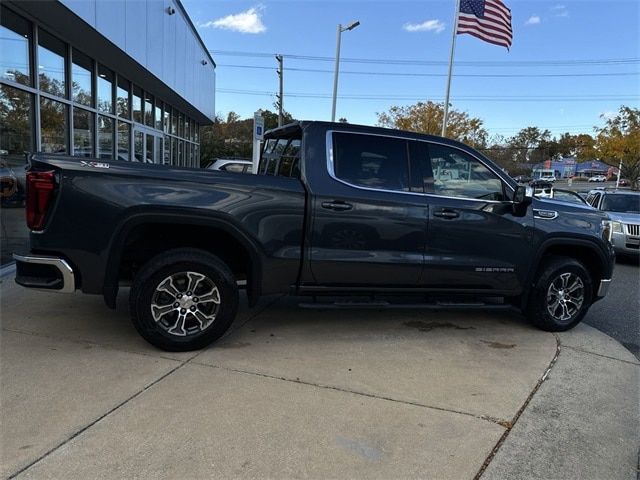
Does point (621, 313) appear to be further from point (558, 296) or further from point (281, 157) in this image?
point (281, 157)

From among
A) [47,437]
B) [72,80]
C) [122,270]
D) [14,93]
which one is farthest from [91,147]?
[47,437]

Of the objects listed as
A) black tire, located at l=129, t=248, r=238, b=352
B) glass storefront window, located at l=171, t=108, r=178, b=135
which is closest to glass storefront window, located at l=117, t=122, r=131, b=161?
glass storefront window, located at l=171, t=108, r=178, b=135

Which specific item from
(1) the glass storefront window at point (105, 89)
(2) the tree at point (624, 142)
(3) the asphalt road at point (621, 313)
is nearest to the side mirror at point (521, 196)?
(3) the asphalt road at point (621, 313)

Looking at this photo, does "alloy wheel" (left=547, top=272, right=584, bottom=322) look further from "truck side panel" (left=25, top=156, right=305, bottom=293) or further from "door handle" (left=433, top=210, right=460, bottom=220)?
"truck side panel" (left=25, top=156, right=305, bottom=293)

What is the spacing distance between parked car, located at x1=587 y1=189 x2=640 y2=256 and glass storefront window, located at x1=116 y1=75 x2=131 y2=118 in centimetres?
1085

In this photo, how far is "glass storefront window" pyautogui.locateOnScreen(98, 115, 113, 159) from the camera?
10805mm

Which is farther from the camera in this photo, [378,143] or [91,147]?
[91,147]

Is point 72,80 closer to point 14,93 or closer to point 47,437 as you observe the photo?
point 14,93

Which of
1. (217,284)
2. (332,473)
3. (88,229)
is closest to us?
(332,473)

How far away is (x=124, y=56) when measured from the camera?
10133mm

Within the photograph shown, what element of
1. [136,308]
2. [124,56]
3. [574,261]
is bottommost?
[136,308]

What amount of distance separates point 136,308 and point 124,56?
7628 mm

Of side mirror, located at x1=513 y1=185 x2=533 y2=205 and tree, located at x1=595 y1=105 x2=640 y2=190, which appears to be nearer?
side mirror, located at x1=513 y1=185 x2=533 y2=205

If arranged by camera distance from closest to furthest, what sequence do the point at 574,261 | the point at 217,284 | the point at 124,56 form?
the point at 217,284
the point at 574,261
the point at 124,56
